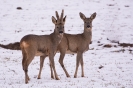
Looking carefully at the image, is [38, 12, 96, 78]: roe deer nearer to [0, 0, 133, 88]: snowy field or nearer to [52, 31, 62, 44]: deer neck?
[52, 31, 62, 44]: deer neck

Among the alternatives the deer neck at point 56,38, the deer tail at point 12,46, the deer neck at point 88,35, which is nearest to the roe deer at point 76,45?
the deer neck at point 88,35

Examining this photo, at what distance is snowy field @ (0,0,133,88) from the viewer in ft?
42.4

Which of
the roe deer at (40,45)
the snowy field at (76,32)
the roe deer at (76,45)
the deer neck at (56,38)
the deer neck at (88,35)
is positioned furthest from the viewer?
the deer neck at (88,35)

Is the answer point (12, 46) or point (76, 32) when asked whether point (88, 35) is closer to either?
point (12, 46)

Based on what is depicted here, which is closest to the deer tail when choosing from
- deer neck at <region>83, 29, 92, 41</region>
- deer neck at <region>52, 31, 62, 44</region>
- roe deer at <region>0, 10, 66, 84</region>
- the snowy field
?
the snowy field

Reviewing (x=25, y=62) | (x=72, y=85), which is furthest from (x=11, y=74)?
(x=72, y=85)

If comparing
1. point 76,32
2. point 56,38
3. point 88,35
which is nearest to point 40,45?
→ point 56,38

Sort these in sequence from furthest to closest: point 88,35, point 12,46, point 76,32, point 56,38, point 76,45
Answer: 1. point 76,32
2. point 12,46
3. point 88,35
4. point 76,45
5. point 56,38

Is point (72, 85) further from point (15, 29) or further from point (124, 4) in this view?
point (124, 4)

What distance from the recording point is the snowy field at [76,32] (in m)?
12.9

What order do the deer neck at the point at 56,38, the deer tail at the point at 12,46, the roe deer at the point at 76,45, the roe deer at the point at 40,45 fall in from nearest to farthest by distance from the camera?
the roe deer at the point at 40,45, the deer neck at the point at 56,38, the roe deer at the point at 76,45, the deer tail at the point at 12,46

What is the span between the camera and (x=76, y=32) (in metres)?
31.8

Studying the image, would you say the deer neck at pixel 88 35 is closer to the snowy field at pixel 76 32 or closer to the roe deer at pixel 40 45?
the snowy field at pixel 76 32

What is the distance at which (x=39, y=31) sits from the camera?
32281 millimetres
